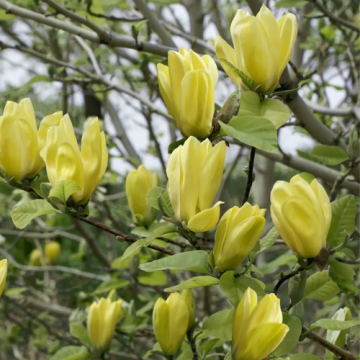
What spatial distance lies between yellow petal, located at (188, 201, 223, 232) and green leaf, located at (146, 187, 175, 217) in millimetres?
50

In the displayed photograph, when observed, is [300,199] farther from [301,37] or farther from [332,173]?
[301,37]

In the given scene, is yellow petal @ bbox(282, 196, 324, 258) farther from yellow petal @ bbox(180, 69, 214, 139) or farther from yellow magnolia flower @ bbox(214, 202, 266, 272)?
yellow petal @ bbox(180, 69, 214, 139)

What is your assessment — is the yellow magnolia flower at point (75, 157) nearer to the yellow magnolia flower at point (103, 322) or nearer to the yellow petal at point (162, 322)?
the yellow petal at point (162, 322)

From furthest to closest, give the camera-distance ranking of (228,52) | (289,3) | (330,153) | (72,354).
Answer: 1. (289,3)
2. (72,354)
3. (330,153)
4. (228,52)

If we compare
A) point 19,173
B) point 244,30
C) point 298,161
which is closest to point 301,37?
point 298,161

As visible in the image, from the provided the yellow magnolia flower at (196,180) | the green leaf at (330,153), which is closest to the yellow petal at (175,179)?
the yellow magnolia flower at (196,180)

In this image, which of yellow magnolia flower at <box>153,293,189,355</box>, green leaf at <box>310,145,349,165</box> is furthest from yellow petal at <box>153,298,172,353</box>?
green leaf at <box>310,145,349,165</box>

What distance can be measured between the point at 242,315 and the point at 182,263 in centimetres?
8

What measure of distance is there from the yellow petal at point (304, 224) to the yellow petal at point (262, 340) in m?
0.08

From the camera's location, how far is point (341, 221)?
1.61ft

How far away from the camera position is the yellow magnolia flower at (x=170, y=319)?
588 mm

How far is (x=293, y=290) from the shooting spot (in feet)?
1.69

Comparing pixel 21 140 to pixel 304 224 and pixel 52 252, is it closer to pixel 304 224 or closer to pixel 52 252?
pixel 304 224


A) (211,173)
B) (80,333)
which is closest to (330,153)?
(211,173)
